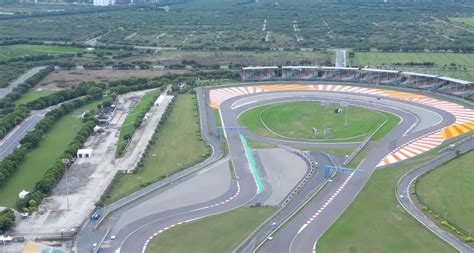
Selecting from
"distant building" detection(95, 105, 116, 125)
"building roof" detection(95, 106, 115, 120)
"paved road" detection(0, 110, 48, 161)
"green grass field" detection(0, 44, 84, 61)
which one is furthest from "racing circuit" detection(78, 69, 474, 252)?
"green grass field" detection(0, 44, 84, 61)

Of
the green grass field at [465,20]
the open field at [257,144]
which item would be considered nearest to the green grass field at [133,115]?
the open field at [257,144]

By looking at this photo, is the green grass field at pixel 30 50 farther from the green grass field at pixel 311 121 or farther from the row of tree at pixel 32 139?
the green grass field at pixel 311 121

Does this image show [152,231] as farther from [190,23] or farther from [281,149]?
[190,23]

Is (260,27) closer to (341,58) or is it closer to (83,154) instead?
(341,58)

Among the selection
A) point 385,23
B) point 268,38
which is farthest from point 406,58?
point 385,23

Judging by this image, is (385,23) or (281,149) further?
(385,23)

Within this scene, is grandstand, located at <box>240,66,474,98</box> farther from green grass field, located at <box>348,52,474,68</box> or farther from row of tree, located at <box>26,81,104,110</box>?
row of tree, located at <box>26,81,104,110</box>
